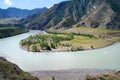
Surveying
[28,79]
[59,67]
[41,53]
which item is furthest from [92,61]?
[28,79]

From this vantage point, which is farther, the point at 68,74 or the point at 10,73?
the point at 68,74

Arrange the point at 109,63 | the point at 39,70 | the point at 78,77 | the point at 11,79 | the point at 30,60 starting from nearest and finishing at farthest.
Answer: the point at 11,79
the point at 78,77
the point at 39,70
the point at 109,63
the point at 30,60

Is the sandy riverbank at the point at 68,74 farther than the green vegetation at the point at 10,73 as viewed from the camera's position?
Yes

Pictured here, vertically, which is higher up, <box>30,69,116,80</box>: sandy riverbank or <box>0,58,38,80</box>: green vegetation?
<box>0,58,38,80</box>: green vegetation

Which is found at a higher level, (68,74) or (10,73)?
(10,73)

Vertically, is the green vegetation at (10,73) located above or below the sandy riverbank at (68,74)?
above

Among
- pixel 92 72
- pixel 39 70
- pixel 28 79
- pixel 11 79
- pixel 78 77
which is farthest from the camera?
pixel 39 70

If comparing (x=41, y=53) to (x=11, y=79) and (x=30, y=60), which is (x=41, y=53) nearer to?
(x=30, y=60)

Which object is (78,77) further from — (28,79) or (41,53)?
(41,53)

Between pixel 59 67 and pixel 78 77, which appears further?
pixel 59 67

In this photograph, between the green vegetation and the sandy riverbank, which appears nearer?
the green vegetation
